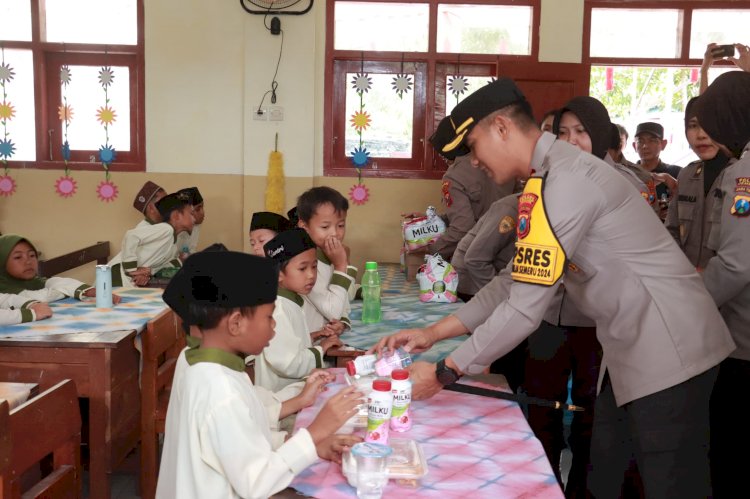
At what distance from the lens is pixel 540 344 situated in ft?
10.1

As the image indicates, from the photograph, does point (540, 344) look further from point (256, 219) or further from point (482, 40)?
point (482, 40)

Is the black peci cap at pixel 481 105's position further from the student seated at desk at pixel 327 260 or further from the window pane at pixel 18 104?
the window pane at pixel 18 104

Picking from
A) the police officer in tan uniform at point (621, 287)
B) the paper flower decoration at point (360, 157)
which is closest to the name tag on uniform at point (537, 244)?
the police officer in tan uniform at point (621, 287)

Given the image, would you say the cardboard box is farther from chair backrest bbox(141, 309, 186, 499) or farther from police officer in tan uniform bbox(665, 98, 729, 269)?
chair backrest bbox(141, 309, 186, 499)

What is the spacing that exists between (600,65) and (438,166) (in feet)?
5.29

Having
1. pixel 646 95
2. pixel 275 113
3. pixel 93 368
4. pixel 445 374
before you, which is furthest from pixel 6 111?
pixel 445 374

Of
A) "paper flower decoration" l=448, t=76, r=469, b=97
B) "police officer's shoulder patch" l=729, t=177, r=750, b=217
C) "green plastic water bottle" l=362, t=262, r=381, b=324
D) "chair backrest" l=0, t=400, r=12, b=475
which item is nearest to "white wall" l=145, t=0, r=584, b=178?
"paper flower decoration" l=448, t=76, r=469, b=97

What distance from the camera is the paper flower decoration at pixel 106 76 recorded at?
634 cm

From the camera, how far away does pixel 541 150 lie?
6.68ft

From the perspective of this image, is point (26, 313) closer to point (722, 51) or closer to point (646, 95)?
point (722, 51)

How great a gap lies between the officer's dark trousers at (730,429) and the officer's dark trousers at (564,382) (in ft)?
1.56

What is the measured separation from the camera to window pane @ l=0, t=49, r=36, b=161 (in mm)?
6324

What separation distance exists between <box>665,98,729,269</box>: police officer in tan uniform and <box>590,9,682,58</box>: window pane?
108 inches

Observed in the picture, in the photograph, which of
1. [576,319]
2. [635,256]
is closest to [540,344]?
[576,319]
